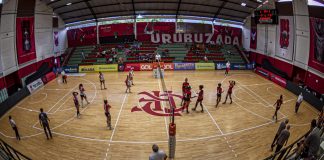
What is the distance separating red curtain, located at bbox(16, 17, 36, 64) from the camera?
23.6 metres

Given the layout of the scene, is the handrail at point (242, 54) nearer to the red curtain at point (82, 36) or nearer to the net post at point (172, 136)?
the red curtain at point (82, 36)

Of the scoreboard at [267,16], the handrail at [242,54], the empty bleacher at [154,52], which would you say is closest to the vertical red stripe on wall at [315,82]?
the scoreboard at [267,16]

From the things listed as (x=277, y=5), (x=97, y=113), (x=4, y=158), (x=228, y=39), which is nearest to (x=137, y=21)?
(x=228, y=39)

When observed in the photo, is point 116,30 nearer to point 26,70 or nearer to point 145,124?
point 26,70

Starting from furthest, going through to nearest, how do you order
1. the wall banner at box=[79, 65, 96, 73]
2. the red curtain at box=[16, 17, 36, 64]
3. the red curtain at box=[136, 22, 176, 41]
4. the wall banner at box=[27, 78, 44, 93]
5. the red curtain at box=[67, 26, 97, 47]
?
the red curtain at box=[136, 22, 176, 41]
the red curtain at box=[67, 26, 97, 47]
the wall banner at box=[79, 65, 96, 73]
the red curtain at box=[16, 17, 36, 64]
the wall banner at box=[27, 78, 44, 93]

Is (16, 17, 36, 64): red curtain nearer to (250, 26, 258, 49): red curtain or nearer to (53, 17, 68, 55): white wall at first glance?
(53, 17, 68, 55): white wall

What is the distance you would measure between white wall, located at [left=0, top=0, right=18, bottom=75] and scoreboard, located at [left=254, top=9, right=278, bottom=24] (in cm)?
2388

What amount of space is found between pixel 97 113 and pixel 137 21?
859 inches

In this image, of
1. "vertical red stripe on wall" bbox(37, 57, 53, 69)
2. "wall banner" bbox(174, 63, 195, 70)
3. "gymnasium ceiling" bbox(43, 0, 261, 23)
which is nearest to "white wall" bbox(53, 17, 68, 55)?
"gymnasium ceiling" bbox(43, 0, 261, 23)

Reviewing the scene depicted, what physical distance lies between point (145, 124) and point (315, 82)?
1610cm

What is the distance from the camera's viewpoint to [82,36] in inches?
1446

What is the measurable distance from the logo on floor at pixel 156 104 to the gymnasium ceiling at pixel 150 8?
13966 millimetres

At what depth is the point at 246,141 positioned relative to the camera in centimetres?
1345

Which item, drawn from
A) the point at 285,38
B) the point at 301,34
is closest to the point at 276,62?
the point at 285,38
